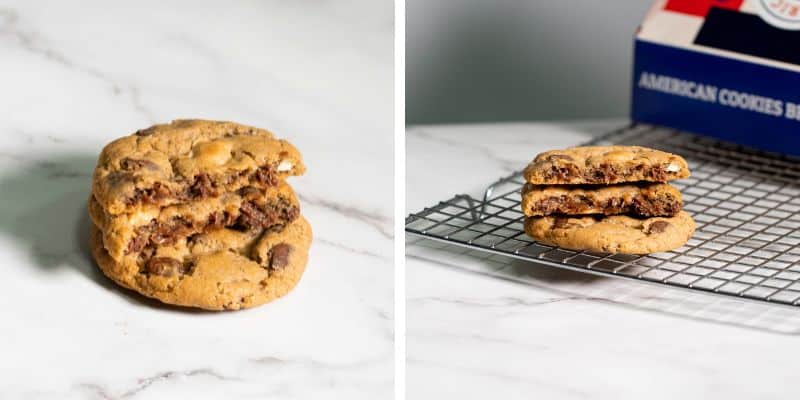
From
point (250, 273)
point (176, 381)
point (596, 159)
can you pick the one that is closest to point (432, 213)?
point (596, 159)

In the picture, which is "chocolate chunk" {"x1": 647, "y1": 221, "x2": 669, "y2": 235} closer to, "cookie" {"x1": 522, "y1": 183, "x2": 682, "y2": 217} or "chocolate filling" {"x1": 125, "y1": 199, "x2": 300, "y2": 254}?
"cookie" {"x1": 522, "y1": 183, "x2": 682, "y2": 217}

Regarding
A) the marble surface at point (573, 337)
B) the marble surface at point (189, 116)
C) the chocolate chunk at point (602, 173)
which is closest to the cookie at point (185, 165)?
the marble surface at point (189, 116)

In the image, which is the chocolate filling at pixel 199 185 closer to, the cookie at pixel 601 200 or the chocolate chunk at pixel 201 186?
the chocolate chunk at pixel 201 186

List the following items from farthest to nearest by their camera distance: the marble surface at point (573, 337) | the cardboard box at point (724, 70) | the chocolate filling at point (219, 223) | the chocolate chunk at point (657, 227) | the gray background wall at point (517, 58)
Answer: the gray background wall at point (517, 58) → the cardboard box at point (724, 70) → the chocolate chunk at point (657, 227) → the chocolate filling at point (219, 223) → the marble surface at point (573, 337)

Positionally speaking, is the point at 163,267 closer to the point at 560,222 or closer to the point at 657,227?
the point at 560,222

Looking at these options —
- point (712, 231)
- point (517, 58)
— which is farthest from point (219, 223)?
point (517, 58)

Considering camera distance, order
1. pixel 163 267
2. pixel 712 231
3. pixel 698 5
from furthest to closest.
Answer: pixel 698 5
pixel 712 231
pixel 163 267

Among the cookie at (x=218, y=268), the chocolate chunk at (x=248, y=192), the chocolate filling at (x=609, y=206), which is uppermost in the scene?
the chocolate chunk at (x=248, y=192)
